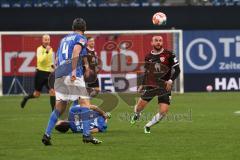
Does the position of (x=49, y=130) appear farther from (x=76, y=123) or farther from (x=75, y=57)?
(x=76, y=123)

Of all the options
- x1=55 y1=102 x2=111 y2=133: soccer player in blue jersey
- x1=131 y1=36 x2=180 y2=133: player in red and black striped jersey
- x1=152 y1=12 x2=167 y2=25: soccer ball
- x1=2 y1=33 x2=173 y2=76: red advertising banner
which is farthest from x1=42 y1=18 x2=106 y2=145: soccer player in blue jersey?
x1=2 y1=33 x2=173 y2=76: red advertising banner

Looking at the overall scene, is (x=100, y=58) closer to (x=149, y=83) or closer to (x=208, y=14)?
(x=208, y=14)

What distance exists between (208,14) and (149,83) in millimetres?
14709

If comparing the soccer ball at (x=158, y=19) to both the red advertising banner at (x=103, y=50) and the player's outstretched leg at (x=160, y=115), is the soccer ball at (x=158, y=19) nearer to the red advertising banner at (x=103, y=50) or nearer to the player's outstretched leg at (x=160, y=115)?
the player's outstretched leg at (x=160, y=115)

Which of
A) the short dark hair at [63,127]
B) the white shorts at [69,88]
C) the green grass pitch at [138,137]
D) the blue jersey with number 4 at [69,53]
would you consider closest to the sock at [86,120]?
the green grass pitch at [138,137]

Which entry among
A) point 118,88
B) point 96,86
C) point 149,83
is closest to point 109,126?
point 149,83

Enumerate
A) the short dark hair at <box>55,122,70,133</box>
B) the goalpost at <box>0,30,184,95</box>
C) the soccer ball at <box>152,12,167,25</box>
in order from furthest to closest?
the goalpost at <box>0,30,184,95</box>
the soccer ball at <box>152,12,167,25</box>
the short dark hair at <box>55,122,70,133</box>

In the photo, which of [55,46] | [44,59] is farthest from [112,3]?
[44,59]

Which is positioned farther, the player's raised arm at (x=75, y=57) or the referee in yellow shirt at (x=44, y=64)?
the referee in yellow shirt at (x=44, y=64)

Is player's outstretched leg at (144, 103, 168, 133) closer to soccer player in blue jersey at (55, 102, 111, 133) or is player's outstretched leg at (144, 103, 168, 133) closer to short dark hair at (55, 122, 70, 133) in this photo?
soccer player in blue jersey at (55, 102, 111, 133)

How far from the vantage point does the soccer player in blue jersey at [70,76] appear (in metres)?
14.6

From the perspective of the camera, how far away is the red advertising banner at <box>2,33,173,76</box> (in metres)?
32.3

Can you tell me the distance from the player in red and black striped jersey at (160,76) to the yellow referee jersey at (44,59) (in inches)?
202

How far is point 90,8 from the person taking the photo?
32406 millimetres
